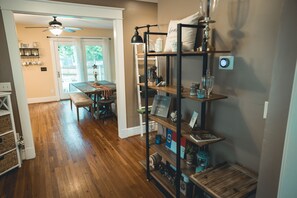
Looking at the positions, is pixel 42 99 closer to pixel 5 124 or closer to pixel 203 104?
pixel 5 124

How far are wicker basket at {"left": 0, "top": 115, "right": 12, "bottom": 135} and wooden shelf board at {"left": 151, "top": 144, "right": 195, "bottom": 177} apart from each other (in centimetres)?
190

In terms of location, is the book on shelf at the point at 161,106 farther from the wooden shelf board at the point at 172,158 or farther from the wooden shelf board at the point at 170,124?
the wooden shelf board at the point at 172,158

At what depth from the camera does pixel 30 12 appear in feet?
8.08

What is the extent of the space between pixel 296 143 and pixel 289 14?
614mm

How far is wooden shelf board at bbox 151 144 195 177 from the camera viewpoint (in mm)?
1759

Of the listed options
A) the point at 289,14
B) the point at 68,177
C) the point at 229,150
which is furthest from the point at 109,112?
the point at 289,14

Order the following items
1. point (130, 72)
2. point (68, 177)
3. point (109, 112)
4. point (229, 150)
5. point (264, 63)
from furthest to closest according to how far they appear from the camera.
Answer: point (109, 112)
point (130, 72)
point (68, 177)
point (229, 150)
point (264, 63)

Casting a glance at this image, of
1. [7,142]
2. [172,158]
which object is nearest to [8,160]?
[7,142]

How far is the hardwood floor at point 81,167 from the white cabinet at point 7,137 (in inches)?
5.5

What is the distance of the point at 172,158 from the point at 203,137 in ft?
1.60

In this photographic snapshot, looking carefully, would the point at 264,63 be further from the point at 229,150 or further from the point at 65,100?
the point at 65,100

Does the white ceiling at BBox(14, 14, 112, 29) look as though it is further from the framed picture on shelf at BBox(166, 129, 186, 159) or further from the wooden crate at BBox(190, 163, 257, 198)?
the wooden crate at BBox(190, 163, 257, 198)

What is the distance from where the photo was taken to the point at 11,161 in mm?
2455

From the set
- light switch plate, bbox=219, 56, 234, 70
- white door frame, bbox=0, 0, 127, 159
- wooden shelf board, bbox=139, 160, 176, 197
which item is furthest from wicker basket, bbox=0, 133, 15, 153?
light switch plate, bbox=219, 56, 234, 70
